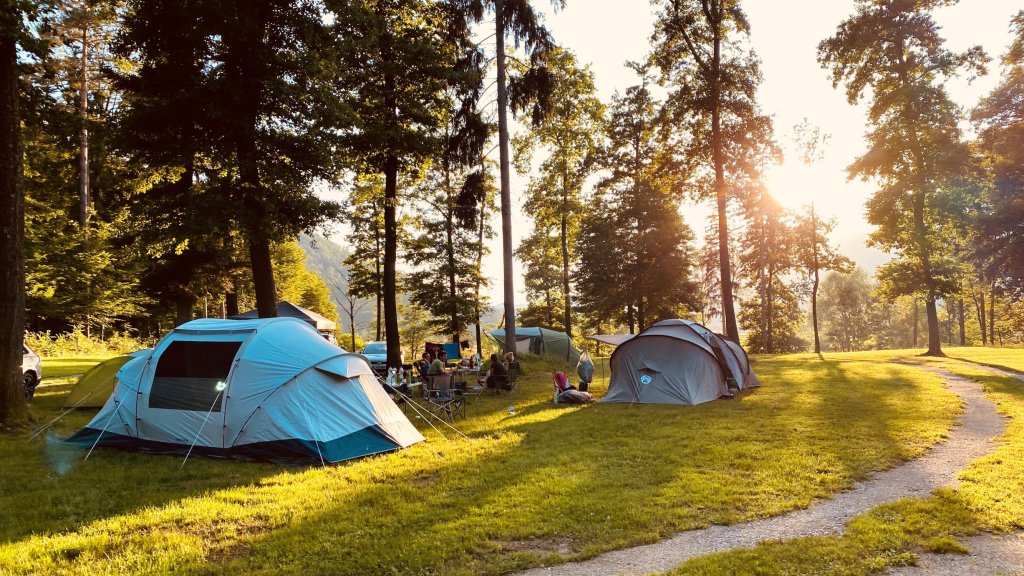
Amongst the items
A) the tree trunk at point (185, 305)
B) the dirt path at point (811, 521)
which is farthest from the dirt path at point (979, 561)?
the tree trunk at point (185, 305)

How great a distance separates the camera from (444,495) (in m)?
6.62

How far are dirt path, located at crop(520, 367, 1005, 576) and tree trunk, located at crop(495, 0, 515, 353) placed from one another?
12.9 meters

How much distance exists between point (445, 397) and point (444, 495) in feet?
20.7

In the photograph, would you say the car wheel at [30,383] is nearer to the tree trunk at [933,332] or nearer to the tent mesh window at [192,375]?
the tent mesh window at [192,375]

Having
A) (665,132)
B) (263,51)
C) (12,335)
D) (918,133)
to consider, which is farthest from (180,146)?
(918,133)

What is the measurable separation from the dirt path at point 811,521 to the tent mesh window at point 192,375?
21.6 feet

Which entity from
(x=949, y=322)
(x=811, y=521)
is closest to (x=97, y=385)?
(x=811, y=521)

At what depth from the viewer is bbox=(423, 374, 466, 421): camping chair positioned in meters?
12.4

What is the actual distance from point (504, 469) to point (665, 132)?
1953 centimetres

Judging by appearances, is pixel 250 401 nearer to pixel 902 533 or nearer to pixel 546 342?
pixel 902 533

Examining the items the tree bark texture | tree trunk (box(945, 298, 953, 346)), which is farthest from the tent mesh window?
tree trunk (box(945, 298, 953, 346))

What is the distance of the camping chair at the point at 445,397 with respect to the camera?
1245 centimetres

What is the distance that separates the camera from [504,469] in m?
7.80

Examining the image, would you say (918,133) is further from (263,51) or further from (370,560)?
(370,560)
